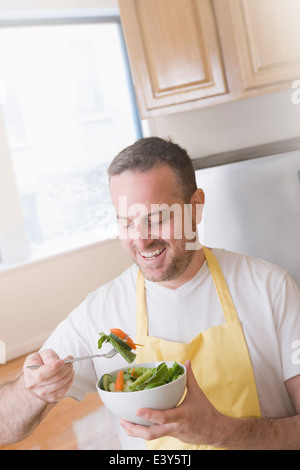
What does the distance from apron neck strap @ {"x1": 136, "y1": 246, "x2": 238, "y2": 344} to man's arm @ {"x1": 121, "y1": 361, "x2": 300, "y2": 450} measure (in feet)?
0.64

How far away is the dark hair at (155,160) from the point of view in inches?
45.1

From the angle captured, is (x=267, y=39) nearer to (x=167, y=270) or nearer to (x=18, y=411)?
(x=167, y=270)

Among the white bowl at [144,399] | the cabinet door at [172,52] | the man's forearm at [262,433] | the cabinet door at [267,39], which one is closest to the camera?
the white bowl at [144,399]

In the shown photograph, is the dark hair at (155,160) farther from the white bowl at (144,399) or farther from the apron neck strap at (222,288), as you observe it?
the white bowl at (144,399)

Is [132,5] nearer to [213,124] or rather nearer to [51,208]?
[213,124]

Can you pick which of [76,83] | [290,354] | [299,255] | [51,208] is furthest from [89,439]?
[76,83]

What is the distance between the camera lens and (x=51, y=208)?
4090 mm

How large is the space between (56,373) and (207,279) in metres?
0.40

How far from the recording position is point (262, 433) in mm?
978

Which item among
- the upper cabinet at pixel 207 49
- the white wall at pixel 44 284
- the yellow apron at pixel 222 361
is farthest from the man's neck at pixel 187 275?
the white wall at pixel 44 284

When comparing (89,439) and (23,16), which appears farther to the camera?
(23,16)

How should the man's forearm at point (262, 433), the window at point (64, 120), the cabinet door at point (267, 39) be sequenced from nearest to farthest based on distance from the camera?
1. the man's forearm at point (262, 433)
2. the cabinet door at point (267, 39)
3. the window at point (64, 120)

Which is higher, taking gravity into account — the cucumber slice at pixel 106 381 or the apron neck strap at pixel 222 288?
the apron neck strap at pixel 222 288

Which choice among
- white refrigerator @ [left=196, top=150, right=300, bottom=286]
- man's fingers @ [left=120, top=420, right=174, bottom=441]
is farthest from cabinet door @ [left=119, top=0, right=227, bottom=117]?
man's fingers @ [left=120, top=420, right=174, bottom=441]
